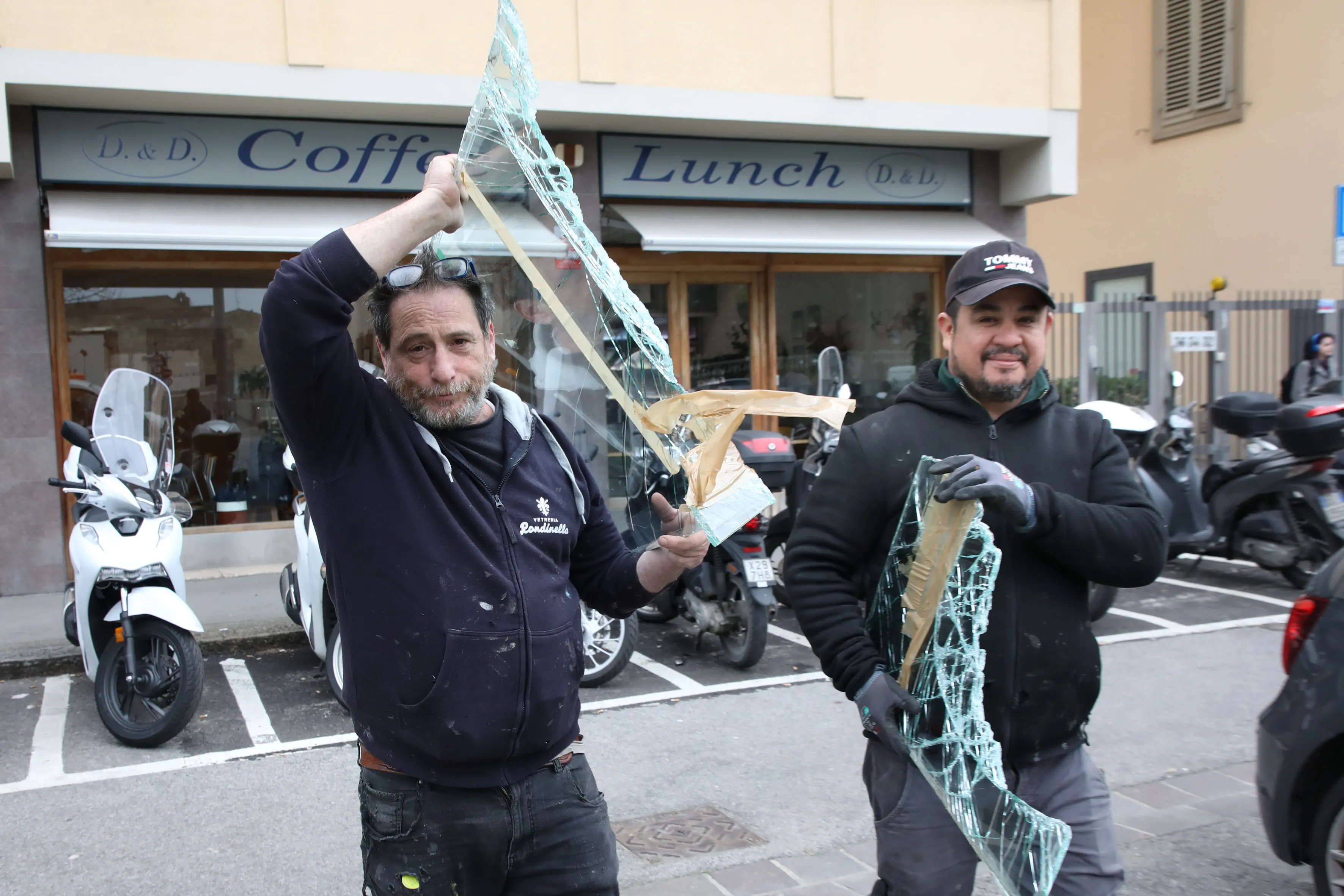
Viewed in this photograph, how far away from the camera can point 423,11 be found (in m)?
9.41

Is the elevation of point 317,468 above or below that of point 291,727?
above

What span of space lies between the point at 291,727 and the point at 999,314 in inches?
170

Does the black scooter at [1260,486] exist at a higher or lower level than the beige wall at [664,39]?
lower

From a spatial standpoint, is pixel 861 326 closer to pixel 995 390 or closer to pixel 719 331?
pixel 719 331

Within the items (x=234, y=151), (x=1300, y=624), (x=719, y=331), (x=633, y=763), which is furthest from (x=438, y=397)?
(x=719, y=331)

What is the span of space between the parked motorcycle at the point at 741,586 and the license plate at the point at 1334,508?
3800mm

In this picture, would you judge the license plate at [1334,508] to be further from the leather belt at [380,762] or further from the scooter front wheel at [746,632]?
the leather belt at [380,762]

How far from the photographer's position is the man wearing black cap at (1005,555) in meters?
2.35

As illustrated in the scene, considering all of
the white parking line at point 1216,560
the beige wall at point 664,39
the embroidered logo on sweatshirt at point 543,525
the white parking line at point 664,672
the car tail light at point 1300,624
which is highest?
the beige wall at point 664,39

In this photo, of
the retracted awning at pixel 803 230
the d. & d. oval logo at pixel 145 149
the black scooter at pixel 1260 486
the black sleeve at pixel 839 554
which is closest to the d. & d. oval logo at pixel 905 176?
the retracted awning at pixel 803 230

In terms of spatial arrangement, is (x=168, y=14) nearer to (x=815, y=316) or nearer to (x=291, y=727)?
(x=291, y=727)

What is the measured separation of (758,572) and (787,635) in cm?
152

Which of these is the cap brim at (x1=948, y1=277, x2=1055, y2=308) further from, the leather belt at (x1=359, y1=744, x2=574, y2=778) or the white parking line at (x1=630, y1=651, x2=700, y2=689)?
the white parking line at (x1=630, y1=651, x2=700, y2=689)

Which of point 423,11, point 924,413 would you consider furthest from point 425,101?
point 924,413
